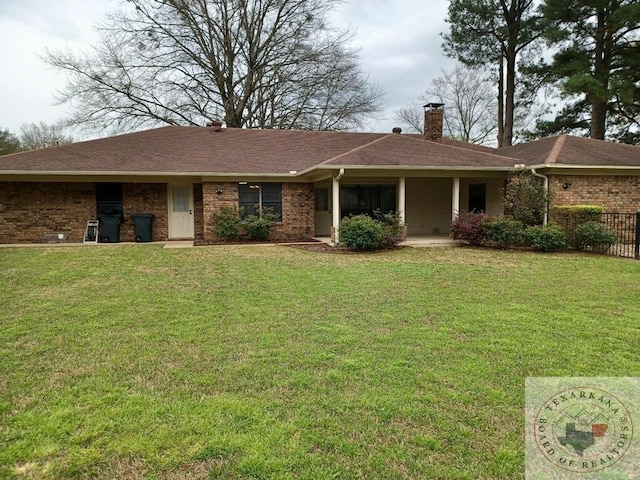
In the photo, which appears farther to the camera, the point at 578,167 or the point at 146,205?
the point at 146,205

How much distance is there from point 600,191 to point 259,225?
10.6 m

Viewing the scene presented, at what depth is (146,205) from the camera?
1420 centimetres

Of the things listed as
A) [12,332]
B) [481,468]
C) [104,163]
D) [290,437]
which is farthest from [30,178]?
[481,468]

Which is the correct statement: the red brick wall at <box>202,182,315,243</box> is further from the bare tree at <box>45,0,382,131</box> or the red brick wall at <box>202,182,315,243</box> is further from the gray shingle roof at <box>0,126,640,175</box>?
the bare tree at <box>45,0,382,131</box>

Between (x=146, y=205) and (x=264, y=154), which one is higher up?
(x=264, y=154)

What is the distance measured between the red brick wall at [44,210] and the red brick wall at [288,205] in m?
3.79

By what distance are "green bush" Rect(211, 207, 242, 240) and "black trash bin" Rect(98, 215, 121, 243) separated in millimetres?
3121

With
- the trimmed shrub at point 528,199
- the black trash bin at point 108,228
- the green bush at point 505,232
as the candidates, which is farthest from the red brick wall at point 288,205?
the trimmed shrub at point 528,199

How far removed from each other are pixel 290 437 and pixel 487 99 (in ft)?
111

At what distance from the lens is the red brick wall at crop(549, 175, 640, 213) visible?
1290 centimetres

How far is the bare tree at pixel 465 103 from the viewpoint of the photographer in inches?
1248

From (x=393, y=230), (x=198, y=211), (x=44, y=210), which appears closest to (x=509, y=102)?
(x=393, y=230)

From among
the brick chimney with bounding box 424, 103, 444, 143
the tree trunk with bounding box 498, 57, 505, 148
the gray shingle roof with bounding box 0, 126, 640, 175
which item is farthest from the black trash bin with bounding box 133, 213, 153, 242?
the tree trunk with bounding box 498, 57, 505, 148

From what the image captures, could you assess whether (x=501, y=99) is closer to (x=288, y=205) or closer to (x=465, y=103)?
(x=465, y=103)
